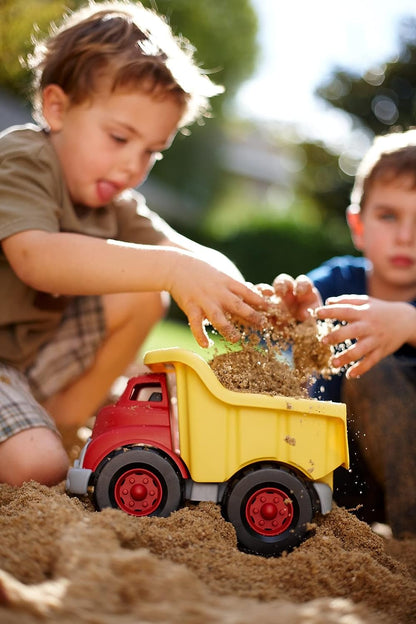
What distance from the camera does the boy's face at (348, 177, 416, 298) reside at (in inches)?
94.7

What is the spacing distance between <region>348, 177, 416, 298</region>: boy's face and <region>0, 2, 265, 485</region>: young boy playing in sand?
72 cm

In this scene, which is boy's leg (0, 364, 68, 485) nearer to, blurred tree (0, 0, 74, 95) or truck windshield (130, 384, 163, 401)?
truck windshield (130, 384, 163, 401)

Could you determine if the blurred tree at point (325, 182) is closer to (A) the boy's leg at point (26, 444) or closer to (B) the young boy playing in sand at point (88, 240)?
(B) the young boy playing in sand at point (88, 240)

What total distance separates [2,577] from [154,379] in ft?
2.12

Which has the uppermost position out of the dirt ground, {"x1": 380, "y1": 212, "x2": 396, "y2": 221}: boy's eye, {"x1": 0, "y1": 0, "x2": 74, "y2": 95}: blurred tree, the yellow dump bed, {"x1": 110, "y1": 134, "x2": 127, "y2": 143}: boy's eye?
{"x1": 0, "y1": 0, "x2": 74, "y2": 95}: blurred tree

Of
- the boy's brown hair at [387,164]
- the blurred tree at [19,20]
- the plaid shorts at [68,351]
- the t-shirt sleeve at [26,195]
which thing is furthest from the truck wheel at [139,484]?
the blurred tree at [19,20]

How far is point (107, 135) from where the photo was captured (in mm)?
2061

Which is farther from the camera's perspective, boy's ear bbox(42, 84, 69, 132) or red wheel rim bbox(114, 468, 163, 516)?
boy's ear bbox(42, 84, 69, 132)

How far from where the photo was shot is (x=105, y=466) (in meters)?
1.37

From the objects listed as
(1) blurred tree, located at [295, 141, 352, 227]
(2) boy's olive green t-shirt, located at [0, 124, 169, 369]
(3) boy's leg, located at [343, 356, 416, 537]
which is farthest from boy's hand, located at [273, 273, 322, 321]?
(1) blurred tree, located at [295, 141, 352, 227]

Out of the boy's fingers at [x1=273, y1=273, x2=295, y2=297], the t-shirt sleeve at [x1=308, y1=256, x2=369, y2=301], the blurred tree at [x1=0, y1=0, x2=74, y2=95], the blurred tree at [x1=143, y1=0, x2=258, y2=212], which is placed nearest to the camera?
Result: the boy's fingers at [x1=273, y1=273, x2=295, y2=297]

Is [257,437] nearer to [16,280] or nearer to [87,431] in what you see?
[16,280]

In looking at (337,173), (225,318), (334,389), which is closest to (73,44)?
(225,318)

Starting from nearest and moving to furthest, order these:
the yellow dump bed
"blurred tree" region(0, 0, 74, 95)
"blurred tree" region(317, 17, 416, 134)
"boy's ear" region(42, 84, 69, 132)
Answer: the yellow dump bed, "boy's ear" region(42, 84, 69, 132), "blurred tree" region(0, 0, 74, 95), "blurred tree" region(317, 17, 416, 134)
